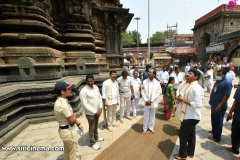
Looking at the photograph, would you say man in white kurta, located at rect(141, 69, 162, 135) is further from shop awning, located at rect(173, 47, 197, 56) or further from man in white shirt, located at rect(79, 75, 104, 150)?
shop awning, located at rect(173, 47, 197, 56)

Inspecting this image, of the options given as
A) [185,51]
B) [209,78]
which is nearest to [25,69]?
[209,78]

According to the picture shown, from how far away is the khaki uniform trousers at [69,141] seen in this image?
7.24 feet

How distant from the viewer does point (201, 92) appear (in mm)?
2430

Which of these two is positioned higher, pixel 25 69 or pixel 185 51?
pixel 185 51

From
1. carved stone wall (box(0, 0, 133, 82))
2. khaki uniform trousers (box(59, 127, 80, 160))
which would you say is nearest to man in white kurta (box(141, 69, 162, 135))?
khaki uniform trousers (box(59, 127, 80, 160))

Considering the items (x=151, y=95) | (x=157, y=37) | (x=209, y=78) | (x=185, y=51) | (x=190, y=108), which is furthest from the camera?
(x=157, y=37)

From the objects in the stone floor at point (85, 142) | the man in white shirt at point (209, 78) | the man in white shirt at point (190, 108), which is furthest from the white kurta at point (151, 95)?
the man in white shirt at point (209, 78)

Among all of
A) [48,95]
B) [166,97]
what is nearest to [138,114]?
[166,97]

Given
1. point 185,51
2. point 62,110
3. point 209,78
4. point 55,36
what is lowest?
point 209,78

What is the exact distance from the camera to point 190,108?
97.4 inches

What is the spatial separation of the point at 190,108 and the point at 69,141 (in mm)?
2170

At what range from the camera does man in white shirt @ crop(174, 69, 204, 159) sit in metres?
2.41

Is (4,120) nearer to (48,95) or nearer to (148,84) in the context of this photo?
(48,95)

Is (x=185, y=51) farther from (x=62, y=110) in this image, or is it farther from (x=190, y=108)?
(x=62, y=110)
